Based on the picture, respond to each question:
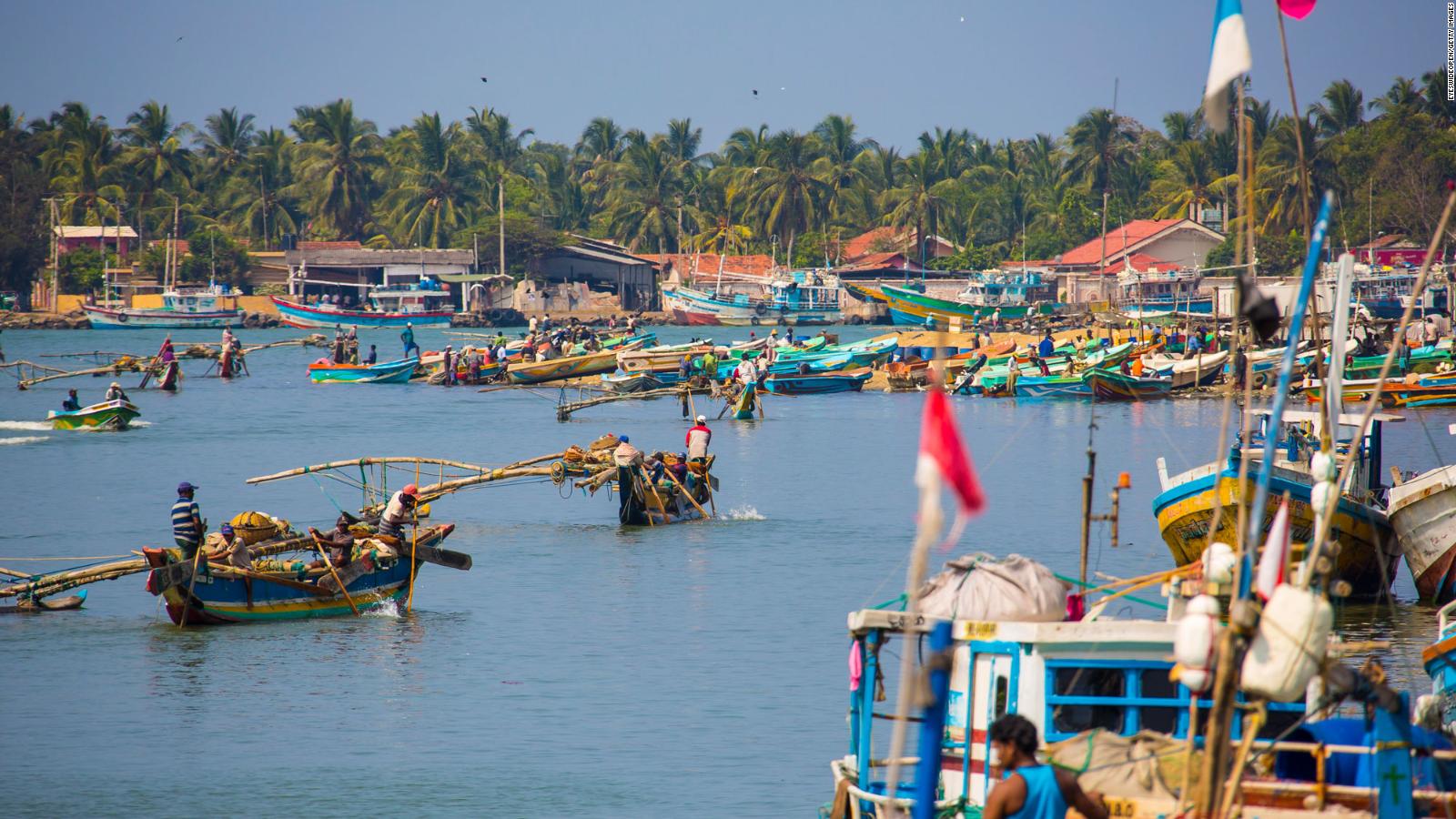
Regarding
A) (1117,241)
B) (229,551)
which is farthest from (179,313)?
(229,551)

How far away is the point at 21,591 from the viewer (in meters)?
22.5

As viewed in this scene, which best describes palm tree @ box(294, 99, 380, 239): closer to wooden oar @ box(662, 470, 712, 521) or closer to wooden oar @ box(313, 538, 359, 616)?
wooden oar @ box(662, 470, 712, 521)

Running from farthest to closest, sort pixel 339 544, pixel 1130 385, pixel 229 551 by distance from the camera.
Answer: pixel 1130 385, pixel 339 544, pixel 229 551

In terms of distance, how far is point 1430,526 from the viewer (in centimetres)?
1998

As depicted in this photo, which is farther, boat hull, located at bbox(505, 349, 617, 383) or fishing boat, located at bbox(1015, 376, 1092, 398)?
boat hull, located at bbox(505, 349, 617, 383)

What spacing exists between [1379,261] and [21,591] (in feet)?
275

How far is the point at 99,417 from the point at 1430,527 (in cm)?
4052

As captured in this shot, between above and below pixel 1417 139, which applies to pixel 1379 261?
below

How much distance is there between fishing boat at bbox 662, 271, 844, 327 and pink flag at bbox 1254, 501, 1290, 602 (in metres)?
95.5

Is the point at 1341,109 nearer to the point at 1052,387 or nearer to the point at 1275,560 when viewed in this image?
the point at 1052,387

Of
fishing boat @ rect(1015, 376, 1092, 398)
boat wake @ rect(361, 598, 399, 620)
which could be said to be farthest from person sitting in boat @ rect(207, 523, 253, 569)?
fishing boat @ rect(1015, 376, 1092, 398)

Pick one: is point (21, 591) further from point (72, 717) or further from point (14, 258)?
point (14, 258)

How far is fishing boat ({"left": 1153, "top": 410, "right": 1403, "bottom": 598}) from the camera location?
20141mm

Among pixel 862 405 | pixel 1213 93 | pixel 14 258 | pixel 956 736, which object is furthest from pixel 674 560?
pixel 14 258
